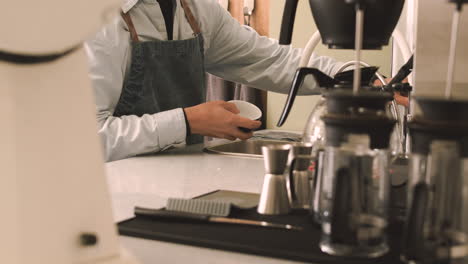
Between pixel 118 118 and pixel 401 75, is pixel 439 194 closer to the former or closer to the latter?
pixel 401 75

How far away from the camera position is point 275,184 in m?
0.96

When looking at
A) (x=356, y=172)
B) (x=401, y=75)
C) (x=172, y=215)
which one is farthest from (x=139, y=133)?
(x=356, y=172)

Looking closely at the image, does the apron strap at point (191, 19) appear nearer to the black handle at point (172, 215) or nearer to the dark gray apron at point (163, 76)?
the dark gray apron at point (163, 76)

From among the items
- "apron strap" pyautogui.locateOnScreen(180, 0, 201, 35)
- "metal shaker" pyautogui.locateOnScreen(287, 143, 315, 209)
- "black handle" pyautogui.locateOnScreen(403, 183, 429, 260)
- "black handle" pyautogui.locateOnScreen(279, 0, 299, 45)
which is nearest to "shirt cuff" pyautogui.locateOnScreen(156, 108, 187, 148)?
"apron strap" pyautogui.locateOnScreen(180, 0, 201, 35)

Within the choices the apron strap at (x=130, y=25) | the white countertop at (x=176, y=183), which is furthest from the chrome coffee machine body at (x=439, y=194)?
the apron strap at (x=130, y=25)

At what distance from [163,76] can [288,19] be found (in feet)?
2.98

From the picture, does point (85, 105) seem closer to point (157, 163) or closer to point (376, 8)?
point (376, 8)

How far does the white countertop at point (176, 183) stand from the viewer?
792 mm

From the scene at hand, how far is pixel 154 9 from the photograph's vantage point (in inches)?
80.5

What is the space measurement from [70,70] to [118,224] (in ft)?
1.16

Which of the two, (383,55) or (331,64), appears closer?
(331,64)

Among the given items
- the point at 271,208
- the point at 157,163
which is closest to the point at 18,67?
the point at 271,208

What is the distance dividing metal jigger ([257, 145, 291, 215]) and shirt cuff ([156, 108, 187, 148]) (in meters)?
0.86

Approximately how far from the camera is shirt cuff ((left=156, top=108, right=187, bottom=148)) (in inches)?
71.3
